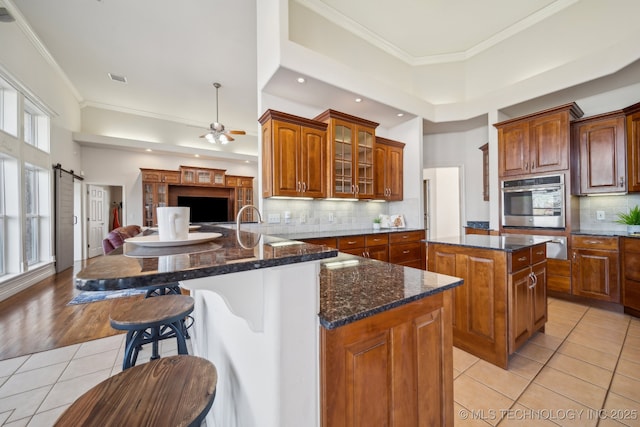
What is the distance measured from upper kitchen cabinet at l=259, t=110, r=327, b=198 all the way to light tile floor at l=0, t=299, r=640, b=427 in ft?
6.36

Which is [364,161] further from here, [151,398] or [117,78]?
[117,78]

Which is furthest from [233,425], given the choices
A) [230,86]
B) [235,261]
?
[230,86]

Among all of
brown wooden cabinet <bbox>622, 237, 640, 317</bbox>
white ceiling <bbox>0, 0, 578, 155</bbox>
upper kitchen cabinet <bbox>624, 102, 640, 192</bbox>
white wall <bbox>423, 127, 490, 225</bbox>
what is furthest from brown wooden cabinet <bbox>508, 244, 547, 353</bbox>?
white ceiling <bbox>0, 0, 578, 155</bbox>

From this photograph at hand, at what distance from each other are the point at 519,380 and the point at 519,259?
82 cm

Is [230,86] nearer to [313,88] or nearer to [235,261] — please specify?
[313,88]

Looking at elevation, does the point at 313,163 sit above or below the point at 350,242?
above

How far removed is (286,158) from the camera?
2.93 metres

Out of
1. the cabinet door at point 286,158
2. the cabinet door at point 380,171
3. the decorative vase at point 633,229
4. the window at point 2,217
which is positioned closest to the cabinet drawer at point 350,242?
the cabinet door at point 286,158

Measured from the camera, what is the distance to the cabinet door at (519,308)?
176cm

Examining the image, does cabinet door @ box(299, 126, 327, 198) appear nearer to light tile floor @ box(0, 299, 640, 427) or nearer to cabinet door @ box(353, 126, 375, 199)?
cabinet door @ box(353, 126, 375, 199)

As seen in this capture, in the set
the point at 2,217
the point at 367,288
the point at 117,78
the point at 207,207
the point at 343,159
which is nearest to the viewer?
the point at 367,288

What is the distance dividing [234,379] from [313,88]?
3.04m

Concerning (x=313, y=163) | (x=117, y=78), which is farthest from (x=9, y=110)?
(x=313, y=163)

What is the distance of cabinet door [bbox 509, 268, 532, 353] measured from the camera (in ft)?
5.78
